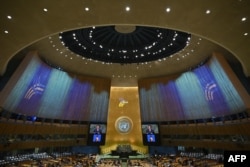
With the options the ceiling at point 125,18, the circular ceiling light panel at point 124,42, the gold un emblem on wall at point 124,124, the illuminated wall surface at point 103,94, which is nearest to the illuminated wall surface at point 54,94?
the illuminated wall surface at point 103,94

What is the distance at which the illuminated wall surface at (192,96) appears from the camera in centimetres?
2070

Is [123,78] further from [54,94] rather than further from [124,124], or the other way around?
[54,94]

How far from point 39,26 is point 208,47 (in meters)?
16.5

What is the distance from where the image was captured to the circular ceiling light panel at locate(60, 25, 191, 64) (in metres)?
20.8

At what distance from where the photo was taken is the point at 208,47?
20.4 meters

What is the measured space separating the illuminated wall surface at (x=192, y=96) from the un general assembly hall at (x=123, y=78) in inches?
5.2

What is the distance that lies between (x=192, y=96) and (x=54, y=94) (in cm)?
1840

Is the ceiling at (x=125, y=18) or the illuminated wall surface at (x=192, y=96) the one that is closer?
the ceiling at (x=125, y=18)

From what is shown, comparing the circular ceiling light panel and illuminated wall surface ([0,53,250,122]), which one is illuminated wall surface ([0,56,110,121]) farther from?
the circular ceiling light panel

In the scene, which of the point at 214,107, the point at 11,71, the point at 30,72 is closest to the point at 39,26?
the point at 30,72

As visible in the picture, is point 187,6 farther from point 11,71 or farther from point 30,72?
point 11,71

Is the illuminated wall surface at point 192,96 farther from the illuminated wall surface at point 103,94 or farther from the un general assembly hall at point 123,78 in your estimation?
the un general assembly hall at point 123,78

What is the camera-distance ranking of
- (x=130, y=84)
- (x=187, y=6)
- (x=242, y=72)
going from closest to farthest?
(x=187, y=6), (x=242, y=72), (x=130, y=84)

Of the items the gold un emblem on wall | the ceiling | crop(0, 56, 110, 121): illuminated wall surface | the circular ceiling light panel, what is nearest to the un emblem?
the gold un emblem on wall
